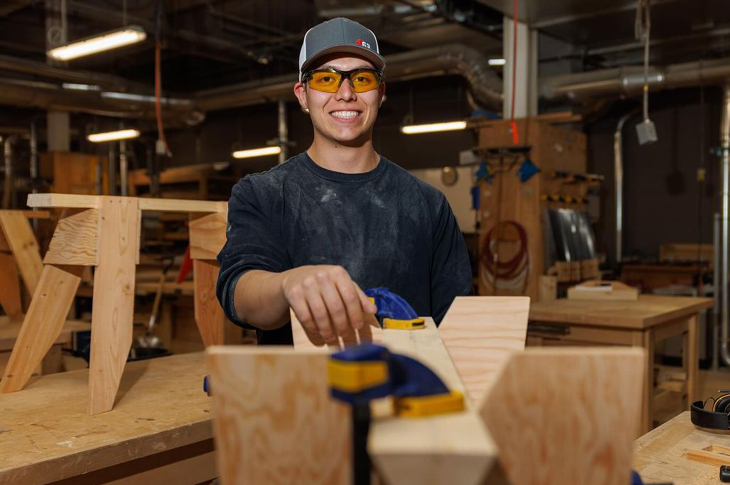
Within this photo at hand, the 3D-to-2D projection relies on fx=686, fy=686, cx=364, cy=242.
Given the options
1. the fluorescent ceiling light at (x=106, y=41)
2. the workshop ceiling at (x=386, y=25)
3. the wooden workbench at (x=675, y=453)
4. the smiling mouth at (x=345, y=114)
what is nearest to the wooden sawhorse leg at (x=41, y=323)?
the smiling mouth at (x=345, y=114)

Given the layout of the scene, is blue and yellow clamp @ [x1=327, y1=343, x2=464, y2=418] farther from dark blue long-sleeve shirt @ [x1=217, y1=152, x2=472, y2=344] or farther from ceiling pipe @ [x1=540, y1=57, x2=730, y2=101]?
ceiling pipe @ [x1=540, y1=57, x2=730, y2=101]

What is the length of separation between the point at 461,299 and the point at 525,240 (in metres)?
4.70

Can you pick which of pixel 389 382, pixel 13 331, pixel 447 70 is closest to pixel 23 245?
pixel 13 331

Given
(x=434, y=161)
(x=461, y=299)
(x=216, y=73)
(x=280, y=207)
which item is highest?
(x=216, y=73)

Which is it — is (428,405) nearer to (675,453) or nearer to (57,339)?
(675,453)

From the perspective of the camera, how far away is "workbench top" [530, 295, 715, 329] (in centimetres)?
348

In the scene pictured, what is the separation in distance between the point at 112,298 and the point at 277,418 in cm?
155

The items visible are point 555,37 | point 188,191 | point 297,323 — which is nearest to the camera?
point 297,323

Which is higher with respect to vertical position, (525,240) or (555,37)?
(555,37)

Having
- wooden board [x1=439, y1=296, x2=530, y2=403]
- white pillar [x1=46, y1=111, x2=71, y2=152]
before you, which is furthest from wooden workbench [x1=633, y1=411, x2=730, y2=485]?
white pillar [x1=46, y1=111, x2=71, y2=152]

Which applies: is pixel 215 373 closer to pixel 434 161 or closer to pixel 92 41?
pixel 92 41

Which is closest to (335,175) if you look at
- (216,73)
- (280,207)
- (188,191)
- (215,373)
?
(280,207)

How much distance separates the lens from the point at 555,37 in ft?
22.7

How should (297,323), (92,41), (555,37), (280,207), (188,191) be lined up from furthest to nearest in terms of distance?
(188,191)
(555,37)
(92,41)
(280,207)
(297,323)
